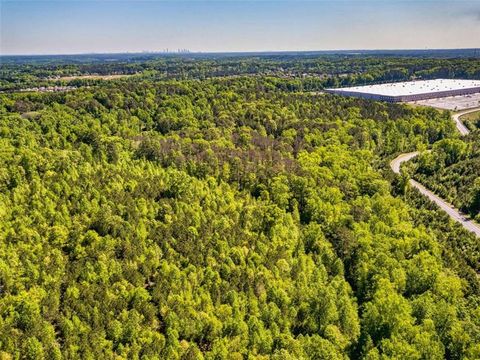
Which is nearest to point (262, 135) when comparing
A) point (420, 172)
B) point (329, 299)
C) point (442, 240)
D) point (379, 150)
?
point (379, 150)

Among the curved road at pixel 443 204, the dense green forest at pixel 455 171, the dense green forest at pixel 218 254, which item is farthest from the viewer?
the dense green forest at pixel 455 171

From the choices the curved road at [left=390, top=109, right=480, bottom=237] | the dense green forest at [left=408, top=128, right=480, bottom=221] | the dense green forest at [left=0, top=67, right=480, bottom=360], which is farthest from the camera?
the dense green forest at [left=408, top=128, right=480, bottom=221]

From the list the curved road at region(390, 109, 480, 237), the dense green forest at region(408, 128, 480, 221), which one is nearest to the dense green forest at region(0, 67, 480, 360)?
the curved road at region(390, 109, 480, 237)

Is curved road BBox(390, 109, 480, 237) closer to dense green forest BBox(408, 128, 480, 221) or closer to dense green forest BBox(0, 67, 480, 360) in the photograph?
dense green forest BBox(408, 128, 480, 221)

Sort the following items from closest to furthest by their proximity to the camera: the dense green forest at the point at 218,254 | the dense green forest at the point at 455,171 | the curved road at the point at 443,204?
1. the dense green forest at the point at 218,254
2. the curved road at the point at 443,204
3. the dense green forest at the point at 455,171

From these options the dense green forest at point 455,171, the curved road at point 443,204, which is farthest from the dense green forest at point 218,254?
the dense green forest at point 455,171

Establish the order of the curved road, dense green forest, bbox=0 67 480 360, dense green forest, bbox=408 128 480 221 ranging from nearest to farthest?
dense green forest, bbox=0 67 480 360 → the curved road → dense green forest, bbox=408 128 480 221

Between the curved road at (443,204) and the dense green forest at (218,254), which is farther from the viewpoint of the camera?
the curved road at (443,204)

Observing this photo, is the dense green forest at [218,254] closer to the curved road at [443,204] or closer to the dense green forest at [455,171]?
the curved road at [443,204]
